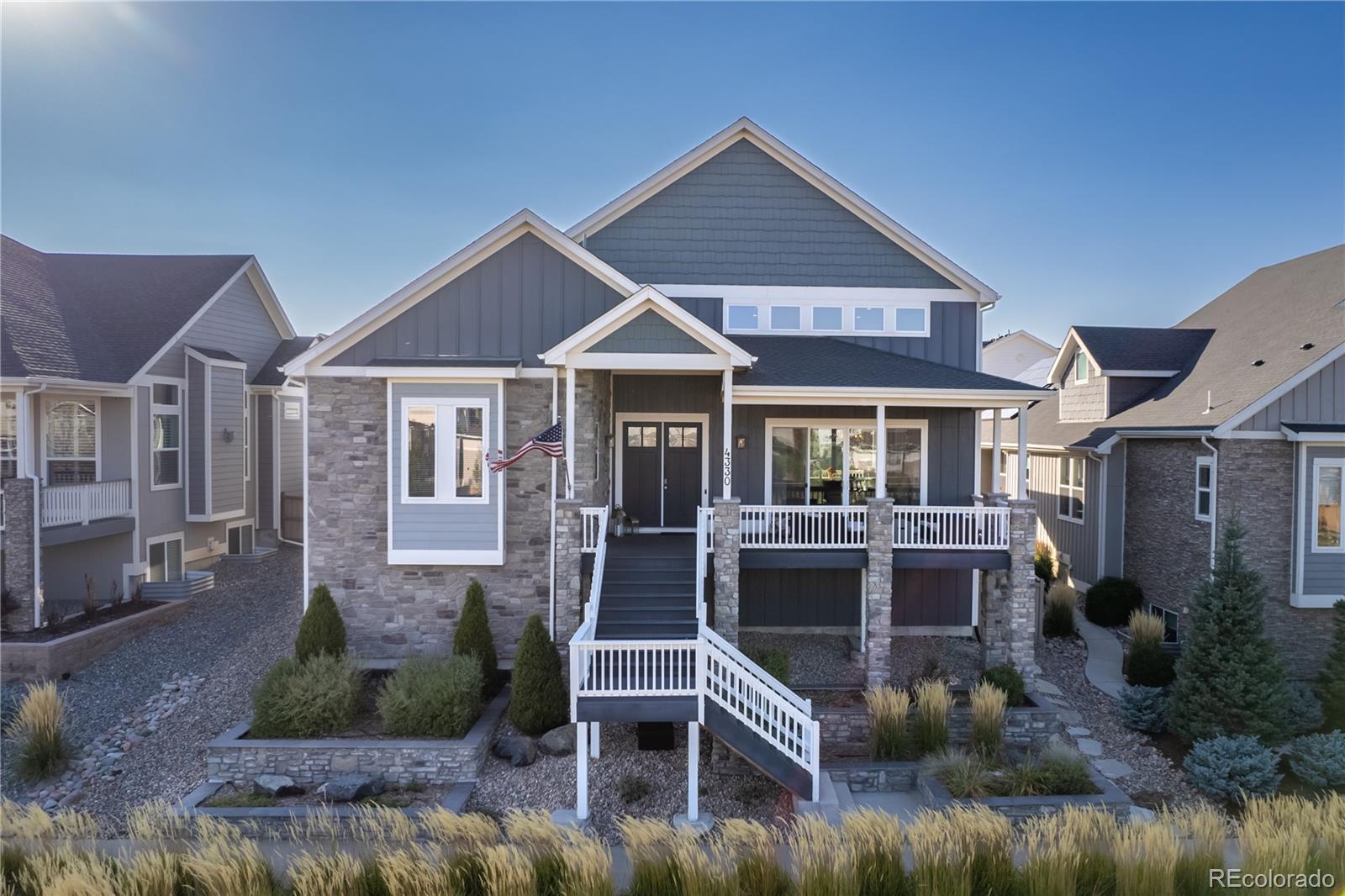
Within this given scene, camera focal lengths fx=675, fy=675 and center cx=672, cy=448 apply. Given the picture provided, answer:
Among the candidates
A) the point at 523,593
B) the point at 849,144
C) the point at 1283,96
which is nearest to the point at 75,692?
the point at 523,593

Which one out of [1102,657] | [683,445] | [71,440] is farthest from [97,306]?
[1102,657]

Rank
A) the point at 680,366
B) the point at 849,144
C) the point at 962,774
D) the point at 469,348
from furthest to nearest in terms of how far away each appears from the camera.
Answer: the point at 849,144 → the point at 469,348 → the point at 680,366 → the point at 962,774

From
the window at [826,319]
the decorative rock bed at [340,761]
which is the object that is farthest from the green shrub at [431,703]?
the window at [826,319]

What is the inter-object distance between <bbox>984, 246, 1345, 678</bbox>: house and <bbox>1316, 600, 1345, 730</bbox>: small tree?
141 centimetres

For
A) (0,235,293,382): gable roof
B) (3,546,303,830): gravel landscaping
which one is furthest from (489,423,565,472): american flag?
(0,235,293,382): gable roof

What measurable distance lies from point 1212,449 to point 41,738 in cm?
1976

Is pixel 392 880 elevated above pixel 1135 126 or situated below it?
below

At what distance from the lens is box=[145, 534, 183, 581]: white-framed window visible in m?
15.6

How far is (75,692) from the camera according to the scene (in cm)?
1139

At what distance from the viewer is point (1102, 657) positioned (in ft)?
44.1

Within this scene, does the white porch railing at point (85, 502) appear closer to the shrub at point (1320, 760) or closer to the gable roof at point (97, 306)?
the gable roof at point (97, 306)

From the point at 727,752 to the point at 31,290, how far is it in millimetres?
18196

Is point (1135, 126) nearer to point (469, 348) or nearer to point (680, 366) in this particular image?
point (680, 366)

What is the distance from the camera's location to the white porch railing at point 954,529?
1148 cm
